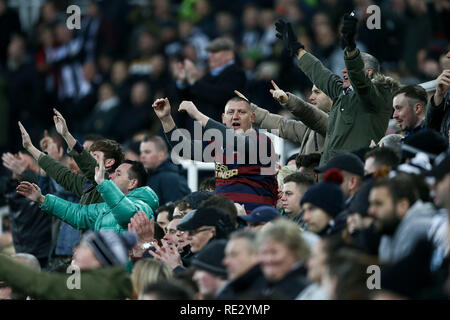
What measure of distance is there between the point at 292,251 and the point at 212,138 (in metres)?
2.89

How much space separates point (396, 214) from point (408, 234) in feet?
0.86

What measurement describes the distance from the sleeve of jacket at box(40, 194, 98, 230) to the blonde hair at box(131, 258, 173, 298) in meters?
2.04

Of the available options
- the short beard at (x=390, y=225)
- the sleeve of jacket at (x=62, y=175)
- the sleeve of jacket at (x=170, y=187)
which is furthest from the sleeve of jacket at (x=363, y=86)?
the sleeve of jacket at (x=170, y=187)

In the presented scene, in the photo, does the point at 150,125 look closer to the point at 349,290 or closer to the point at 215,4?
the point at 215,4

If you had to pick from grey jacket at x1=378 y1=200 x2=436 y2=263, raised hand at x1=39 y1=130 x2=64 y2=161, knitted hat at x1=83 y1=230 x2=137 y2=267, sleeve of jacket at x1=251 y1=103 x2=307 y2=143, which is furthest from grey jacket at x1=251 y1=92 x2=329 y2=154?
grey jacket at x1=378 y1=200 x2=436 y2=263

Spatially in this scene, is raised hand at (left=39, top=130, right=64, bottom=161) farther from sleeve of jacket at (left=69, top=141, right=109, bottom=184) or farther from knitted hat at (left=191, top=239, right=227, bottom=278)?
knitted hat at (left=191, top=239, right=227, bottom=278)

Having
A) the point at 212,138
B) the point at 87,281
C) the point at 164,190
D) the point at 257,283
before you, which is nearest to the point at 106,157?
the point at 212,138

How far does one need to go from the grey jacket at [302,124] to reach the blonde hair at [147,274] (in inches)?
106

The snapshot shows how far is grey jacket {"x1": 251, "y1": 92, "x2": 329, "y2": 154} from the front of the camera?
9.68 m

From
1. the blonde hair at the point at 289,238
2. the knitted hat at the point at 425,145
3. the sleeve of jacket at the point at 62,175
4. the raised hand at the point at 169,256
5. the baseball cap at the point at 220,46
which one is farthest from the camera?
the baseball cap at the point at 220,46

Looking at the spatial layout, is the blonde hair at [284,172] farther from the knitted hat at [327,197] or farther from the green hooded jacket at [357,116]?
the knitted hat at [327,197]

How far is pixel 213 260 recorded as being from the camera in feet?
23.3

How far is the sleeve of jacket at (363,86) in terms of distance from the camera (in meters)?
8.59

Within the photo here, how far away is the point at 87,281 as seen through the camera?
7152 millimetres
